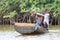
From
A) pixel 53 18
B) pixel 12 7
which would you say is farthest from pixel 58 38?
pixel 12 7

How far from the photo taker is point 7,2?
29.0m

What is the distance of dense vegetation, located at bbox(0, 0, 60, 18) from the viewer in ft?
87.0

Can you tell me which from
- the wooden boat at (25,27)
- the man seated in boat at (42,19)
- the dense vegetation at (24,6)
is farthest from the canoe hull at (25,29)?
the dense vegetation at (24,6)

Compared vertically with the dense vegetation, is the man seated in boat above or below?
below

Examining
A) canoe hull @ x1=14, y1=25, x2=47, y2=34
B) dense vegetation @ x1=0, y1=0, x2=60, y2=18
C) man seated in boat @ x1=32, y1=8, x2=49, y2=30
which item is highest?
dense vegetation @ x1=0, y1=0, x2=60, y2=18

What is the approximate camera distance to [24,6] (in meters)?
27.9

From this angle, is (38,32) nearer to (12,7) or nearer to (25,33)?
(25,33)

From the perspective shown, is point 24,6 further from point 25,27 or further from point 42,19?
point 25,27

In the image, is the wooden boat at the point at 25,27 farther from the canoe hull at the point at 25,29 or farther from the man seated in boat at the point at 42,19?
the man seated in boat at the point at 42,19

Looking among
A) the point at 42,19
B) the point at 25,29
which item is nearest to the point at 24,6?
the point at 42,19

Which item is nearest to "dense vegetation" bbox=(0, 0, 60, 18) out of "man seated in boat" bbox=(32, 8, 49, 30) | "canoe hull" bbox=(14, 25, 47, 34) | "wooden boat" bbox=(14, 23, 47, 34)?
"man seated in boat" bbox=(32, 8, 49, 30)

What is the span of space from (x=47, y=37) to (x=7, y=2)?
46.5 ft

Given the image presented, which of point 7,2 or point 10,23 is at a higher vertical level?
point 7,2

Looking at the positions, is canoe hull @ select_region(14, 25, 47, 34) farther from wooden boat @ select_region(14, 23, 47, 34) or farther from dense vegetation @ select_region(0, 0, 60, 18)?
dense vegetation @ select_region(0, 0, 60, 18)
